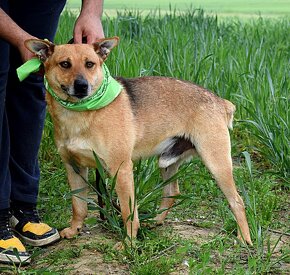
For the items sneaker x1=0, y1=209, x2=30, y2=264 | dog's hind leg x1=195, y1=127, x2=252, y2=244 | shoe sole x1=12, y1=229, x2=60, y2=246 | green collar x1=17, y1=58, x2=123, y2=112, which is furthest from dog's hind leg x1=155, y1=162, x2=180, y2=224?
sneaker x1=0, y1=209, x2=30, y2=264

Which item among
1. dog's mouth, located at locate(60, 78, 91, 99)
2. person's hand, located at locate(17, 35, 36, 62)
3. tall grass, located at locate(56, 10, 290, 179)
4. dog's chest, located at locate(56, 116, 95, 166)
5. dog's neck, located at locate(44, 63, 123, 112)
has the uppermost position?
person's hand, located at locate(17, 35, 36, 62)

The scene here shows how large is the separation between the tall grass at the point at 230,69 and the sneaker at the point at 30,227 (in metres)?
1.32

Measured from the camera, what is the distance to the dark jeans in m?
3.51

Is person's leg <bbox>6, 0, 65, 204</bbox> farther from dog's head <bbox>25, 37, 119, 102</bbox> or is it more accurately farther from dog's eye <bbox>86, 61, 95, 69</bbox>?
dog's eye <bbox>86, 61, 95, 69</bbox>

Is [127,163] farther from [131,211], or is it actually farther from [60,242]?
[60,242]

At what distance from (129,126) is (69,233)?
0.63 m

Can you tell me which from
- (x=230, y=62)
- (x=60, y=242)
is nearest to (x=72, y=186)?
(x=60, y=242)

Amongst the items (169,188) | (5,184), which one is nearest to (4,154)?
(5,184)

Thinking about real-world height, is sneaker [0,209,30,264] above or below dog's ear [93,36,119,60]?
below

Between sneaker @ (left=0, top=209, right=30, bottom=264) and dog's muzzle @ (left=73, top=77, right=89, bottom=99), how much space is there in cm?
73

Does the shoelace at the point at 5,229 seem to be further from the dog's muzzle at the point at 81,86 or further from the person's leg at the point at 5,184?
the dog's muzzle at the point at 81,86

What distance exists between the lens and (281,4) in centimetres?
1645

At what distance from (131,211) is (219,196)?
98 centimetres

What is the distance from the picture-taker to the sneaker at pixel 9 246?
11.1 feet
